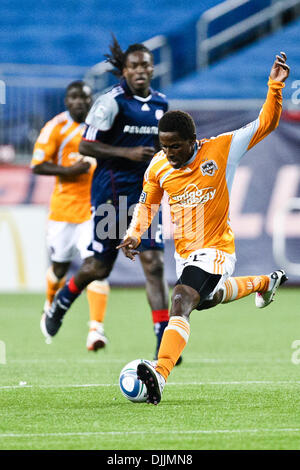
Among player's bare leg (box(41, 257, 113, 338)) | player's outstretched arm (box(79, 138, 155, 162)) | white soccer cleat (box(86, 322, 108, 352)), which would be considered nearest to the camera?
player's outstretched arm (box(79, 138, 155, 162))

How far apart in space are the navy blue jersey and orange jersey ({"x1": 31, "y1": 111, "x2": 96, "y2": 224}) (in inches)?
72.3

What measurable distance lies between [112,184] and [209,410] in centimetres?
306

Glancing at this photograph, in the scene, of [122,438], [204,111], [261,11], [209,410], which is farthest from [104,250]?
[261,11]

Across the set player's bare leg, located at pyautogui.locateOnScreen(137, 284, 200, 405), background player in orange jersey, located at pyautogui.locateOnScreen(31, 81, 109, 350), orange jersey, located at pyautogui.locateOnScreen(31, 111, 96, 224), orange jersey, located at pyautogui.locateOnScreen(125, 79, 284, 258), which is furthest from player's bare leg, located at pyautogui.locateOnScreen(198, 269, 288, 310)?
orange jersey, located at pyautogui.locateOnScreen(31, 111, 96, 224)

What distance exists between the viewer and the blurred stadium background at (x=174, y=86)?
15.0m

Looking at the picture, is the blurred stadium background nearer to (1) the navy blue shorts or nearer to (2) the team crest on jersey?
(1) the navy blue shorts

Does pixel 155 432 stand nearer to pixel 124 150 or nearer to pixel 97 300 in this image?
pixel 124 150

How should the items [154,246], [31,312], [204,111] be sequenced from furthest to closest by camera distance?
[204,111] < [31,312] < [154,246]

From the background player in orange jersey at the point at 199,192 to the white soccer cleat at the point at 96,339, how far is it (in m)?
2.57

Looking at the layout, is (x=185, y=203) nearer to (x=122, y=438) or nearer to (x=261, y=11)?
(x=122, y=438)

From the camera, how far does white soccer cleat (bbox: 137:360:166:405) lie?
17.0 feet

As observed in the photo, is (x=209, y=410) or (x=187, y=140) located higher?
(x=187, y=140)

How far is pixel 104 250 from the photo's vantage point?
7996mm

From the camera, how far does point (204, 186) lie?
20.0 ft
